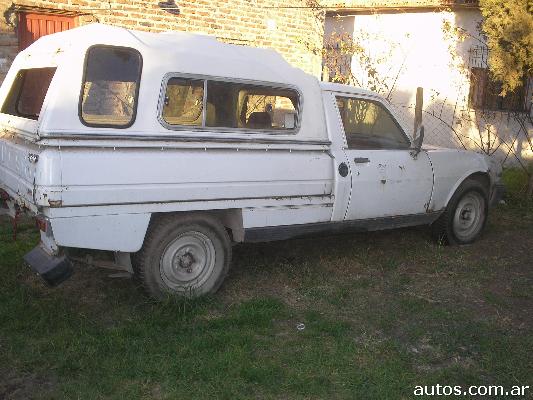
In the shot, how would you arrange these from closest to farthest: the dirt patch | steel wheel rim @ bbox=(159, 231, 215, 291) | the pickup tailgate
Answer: the dirt patch
the pickup tailgate
steel wheel rim @ bbox=(159, 231, 215, 291)

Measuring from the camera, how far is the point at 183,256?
14.7ft

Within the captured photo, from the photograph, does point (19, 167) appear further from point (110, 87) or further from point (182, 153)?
point (182, 153)

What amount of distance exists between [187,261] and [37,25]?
488cm

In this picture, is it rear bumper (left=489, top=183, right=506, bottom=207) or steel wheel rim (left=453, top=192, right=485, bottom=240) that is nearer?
steel wheel rim (left=453, top=192, right=485, bottom=240)

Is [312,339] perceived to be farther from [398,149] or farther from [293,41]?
[293,41]

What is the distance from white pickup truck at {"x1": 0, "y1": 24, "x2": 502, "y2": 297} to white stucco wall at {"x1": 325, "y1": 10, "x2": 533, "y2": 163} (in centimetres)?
480

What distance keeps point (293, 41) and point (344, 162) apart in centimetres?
588

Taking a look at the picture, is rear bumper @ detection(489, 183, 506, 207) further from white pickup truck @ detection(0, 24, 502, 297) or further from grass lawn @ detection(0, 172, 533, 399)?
white pickup truck @ detection(0, 24, 502, 297)

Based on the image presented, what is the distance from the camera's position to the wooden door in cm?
745

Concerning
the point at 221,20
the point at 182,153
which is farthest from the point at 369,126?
the point at 221,20

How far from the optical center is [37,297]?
460 centimetres

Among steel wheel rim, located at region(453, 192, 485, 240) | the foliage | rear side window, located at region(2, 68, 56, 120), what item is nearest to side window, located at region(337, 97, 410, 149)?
steel wheel rim, located at region(453, 192, 485, 240)

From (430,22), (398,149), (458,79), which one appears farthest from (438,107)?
(398,149)

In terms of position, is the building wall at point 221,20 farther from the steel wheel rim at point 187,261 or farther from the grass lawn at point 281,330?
the steel wheel rim at point 187,261
